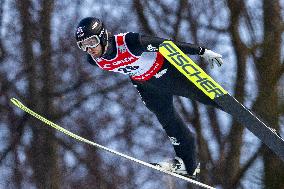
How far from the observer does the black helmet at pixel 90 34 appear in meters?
7.36

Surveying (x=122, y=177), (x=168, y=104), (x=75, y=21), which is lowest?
(x=122, y=177)

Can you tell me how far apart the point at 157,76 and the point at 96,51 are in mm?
745

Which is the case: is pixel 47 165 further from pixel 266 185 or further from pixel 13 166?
pixel 266 185

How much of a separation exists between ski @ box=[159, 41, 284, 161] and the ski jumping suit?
0.13 meters

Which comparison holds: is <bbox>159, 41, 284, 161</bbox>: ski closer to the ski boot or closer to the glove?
the glove

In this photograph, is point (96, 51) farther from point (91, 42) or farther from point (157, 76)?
point (157, 76)

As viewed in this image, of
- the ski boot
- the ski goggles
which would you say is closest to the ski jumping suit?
the ski boot

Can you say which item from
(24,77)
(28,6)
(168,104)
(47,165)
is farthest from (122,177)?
(168,104)

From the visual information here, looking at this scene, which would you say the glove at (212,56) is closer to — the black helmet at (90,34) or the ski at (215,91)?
the ski at (215,91)

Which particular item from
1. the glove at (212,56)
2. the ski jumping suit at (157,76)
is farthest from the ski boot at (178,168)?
the glove at (212,56)

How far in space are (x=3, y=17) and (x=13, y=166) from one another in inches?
144

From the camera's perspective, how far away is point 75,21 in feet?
58.9

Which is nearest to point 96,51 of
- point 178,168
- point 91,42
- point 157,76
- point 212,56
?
point 91,42

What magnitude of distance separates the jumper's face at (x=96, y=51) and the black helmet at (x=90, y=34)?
1.4 inches
